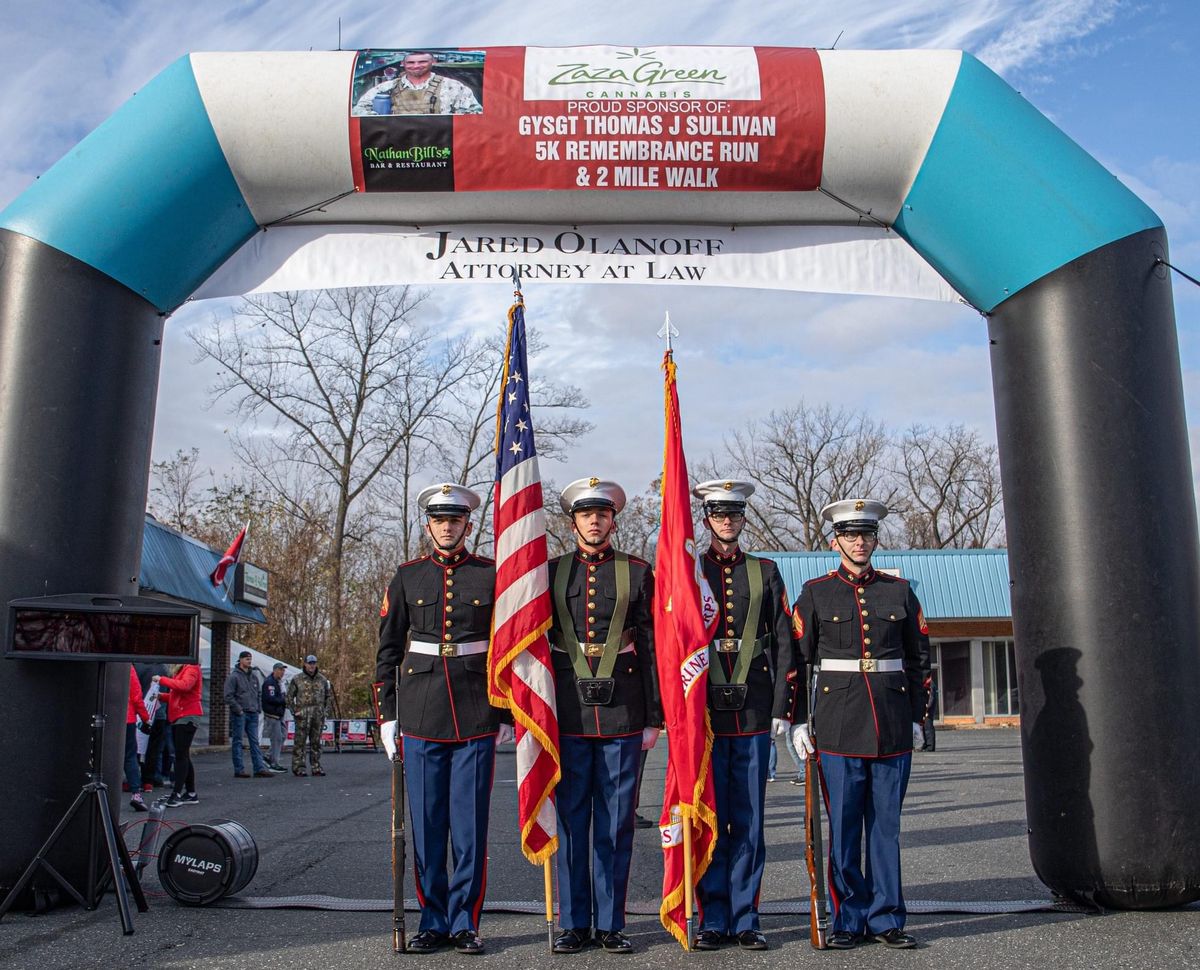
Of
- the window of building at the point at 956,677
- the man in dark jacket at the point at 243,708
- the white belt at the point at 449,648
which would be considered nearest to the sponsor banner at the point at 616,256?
the white belt at the point at 449,648

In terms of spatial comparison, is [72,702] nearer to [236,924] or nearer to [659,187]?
[236,924]

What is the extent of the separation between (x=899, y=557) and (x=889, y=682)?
1041 inches

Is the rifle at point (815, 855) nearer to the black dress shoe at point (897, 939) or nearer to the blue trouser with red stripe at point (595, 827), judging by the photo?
the black dress shoe at point (897, 939)

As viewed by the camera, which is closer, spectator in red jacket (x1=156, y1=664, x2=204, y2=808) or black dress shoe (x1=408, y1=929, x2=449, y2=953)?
black dress shoe (x1=408, y1=929, x2=449, y2=953)

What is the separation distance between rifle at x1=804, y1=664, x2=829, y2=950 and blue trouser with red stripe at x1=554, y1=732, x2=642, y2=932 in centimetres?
83

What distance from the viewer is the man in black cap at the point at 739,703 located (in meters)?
5.43

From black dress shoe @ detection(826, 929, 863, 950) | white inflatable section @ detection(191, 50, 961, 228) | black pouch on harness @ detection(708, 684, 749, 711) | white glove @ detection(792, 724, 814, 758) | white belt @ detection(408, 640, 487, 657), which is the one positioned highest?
white inflatable section @ detection(191, 50, 961, 228)

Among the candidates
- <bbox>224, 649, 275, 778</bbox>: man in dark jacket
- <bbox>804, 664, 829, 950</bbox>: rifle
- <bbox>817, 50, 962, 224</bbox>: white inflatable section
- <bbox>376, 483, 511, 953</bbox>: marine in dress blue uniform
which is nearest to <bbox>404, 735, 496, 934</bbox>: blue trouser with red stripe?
<bbox>376, 483, 511, 953</bbox>: marine in dress blue uniform

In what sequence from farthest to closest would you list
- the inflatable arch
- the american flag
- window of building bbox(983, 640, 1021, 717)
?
1. window of building bbox(983, 640, 1021, 717)
2. the inflatable arch
3. the american flag

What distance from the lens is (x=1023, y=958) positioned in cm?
499

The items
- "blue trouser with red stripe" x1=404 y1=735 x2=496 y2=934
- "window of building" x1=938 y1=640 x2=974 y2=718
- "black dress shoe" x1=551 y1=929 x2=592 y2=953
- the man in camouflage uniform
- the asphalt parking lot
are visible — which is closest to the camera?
the asphalt parking lot

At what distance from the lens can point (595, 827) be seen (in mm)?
5496

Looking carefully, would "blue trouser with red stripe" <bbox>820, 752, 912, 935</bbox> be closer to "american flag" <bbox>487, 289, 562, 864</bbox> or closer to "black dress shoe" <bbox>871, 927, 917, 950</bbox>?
"black dress shoe" <bbox>871, 927, 917, 950</bbox>

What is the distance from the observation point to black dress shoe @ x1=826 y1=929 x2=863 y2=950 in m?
5.26
